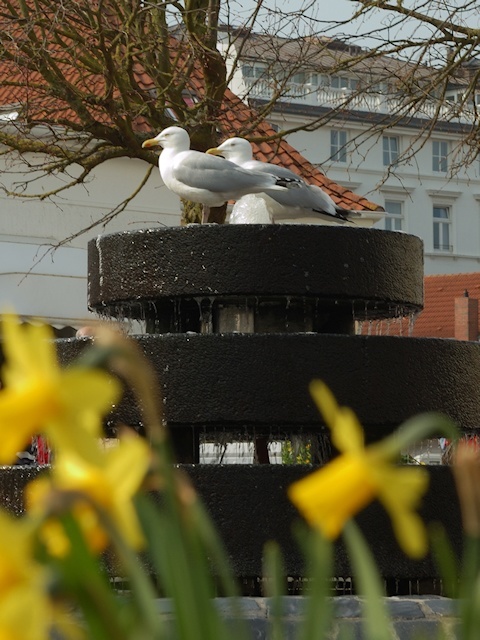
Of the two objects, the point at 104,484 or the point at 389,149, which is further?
the point at 389,149

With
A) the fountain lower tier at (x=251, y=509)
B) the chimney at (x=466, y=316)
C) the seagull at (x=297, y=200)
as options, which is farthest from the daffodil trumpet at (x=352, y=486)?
the chimney at (x=466, y=316)

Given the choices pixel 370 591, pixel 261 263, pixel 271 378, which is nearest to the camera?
pixel 370 591

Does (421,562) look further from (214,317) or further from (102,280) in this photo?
(102,280)

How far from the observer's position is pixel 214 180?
7535 millimetres

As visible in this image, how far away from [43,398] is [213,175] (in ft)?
22.7

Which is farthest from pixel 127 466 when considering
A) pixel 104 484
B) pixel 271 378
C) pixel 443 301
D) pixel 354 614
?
pixel 443 301

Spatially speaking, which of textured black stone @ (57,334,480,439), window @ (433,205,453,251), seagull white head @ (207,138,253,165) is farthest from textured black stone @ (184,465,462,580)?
window @ (433,205,453,251)

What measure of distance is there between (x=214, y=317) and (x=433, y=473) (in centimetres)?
134

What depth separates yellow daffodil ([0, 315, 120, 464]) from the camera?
0.65 metres

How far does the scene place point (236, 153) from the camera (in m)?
8.31

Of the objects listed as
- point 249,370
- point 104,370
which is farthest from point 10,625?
point 249,370

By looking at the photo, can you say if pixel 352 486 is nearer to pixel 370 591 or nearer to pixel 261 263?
pixel 370 591

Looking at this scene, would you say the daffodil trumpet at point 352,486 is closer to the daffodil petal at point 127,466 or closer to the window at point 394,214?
the daffodil petal at point 127,466

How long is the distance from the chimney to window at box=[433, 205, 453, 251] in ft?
37.0
